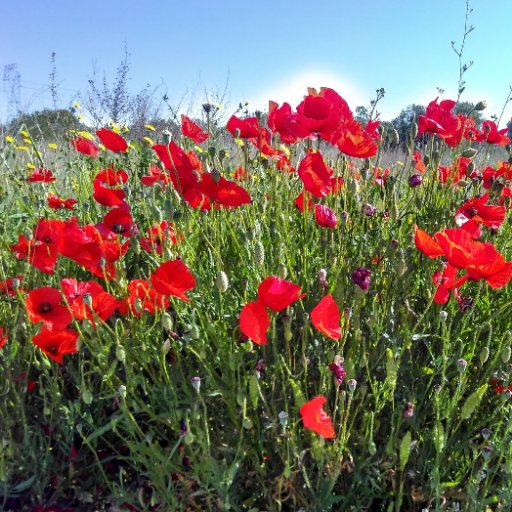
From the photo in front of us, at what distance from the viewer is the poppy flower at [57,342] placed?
4.68 feet

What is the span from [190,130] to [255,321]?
1.12 metres

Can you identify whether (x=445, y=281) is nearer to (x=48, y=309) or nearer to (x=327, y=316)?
(x=327, y=316)

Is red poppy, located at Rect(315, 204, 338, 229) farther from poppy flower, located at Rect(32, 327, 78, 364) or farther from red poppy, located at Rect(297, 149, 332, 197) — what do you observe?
poppy flower, located at Rect(32, 327, 78, 364)

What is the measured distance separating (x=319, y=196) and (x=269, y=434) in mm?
603

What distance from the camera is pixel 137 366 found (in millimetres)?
1584

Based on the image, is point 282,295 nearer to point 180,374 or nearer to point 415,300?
point 180,374

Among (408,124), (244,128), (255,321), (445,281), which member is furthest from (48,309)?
(408,124)

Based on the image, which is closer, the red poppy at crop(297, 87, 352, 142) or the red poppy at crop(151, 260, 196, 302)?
the red poppy at crop(151, 260, 196, 302)

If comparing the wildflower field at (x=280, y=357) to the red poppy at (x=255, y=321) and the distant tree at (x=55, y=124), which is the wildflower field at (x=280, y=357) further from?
the distant tree at (x=55, y=124)

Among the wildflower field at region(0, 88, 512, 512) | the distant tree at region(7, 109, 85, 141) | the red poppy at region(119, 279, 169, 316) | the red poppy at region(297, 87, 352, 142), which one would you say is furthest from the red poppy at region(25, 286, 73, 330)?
the distant tree at region(7, 109, 85, 141)

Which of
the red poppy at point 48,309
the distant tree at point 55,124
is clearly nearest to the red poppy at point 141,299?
the red poppy at point 48,309

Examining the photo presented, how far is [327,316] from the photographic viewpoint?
120 cm

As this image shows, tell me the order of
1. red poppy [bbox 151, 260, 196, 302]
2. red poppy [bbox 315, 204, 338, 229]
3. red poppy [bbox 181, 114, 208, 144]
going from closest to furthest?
red poppy [bbox 151, 260, 196, 302] < red poppy [bbox 315, 204, 338, 229] < red poppy [bbox 181, 114, 208, 144]

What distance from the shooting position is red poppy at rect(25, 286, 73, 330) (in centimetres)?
145
